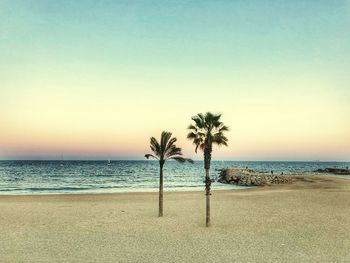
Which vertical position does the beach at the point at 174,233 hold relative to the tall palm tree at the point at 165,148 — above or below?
below

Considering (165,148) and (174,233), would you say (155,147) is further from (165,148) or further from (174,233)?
(174,233)

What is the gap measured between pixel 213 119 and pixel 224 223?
8134 mm

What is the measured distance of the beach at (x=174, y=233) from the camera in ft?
61.8

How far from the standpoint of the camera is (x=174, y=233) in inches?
964

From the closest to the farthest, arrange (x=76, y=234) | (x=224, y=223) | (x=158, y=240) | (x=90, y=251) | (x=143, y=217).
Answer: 1. (x=90, y=251)
2. (x=158, y=240)
3. (x=76, y=234)
4. (x=224, y=223)
5. (x=143, y=217)

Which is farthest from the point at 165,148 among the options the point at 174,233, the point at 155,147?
the point at 174,233

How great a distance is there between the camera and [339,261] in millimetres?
17938

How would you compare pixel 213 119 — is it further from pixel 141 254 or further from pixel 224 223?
pixel 141 254

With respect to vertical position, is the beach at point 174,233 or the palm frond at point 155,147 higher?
the palm frond at point 155,147

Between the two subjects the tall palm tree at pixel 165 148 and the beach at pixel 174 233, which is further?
the tall palm tree at pixel 165 148

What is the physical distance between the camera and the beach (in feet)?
61.8

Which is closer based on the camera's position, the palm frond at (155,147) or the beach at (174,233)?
the beach at (174,233)

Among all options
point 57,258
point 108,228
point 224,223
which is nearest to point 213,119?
point 224,223

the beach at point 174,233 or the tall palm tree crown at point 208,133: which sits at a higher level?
the tall palm tree crown at point 208,133
